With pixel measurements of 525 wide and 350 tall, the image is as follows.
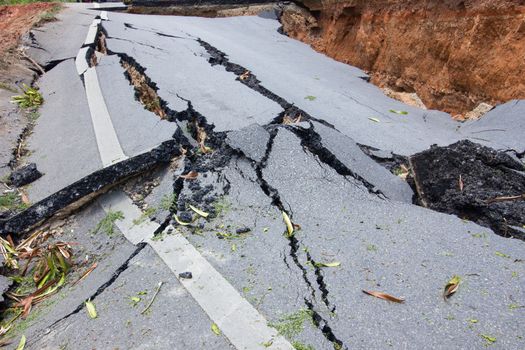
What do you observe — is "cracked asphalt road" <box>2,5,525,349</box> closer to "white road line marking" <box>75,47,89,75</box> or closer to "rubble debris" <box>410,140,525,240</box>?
"rubble debris" <box>410,140,525,240</box>

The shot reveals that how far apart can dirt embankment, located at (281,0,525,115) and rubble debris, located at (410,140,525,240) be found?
2.07 meters

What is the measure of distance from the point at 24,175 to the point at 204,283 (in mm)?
2406

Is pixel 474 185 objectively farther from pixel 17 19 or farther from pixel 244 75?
pixel 17 19

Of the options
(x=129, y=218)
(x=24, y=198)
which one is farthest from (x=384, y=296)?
(x=24, y=198)

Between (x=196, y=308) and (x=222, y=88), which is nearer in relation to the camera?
(x=196, y=308)

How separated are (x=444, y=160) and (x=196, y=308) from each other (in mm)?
2271

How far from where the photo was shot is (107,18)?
854 centimetres

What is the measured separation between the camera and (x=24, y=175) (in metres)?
3.43

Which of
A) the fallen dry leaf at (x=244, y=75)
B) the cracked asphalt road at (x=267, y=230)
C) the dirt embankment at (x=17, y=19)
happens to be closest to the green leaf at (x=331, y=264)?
the cracked asphalt road at (x=267, y=230)

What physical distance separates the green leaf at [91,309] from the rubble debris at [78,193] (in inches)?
41.1

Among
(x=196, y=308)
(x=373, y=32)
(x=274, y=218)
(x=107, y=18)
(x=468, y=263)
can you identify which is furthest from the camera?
(x=107, y=18)

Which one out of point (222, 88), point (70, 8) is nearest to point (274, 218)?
point (222, 88)

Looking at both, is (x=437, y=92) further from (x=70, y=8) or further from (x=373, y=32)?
(x=70, y=8)

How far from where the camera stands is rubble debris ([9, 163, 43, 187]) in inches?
134
